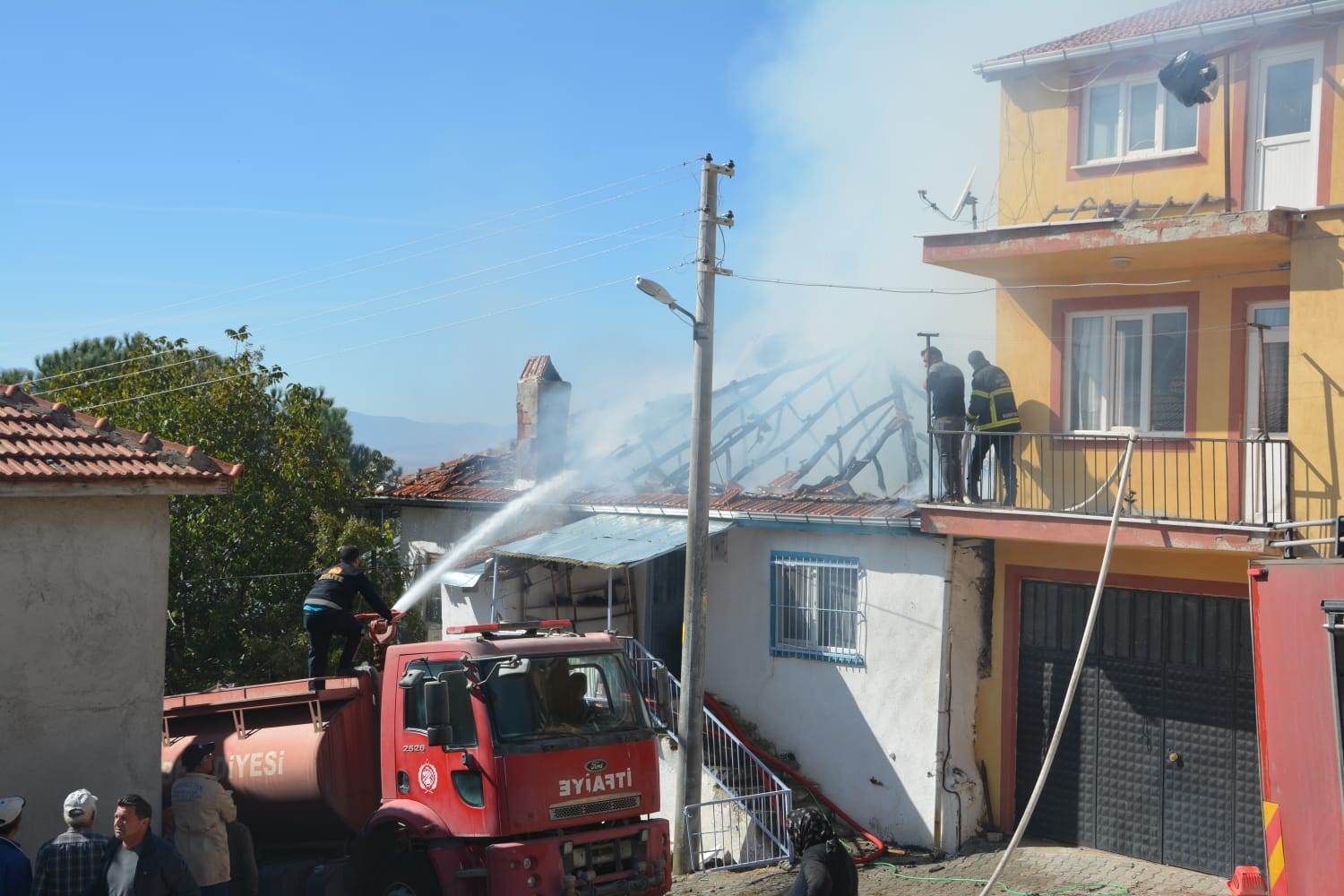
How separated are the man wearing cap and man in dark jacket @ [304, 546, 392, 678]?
285 cm

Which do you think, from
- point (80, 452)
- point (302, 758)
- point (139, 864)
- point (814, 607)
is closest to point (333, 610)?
point (302, 758)

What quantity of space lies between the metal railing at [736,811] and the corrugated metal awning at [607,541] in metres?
1.42

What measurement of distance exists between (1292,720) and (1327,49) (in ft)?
26.4

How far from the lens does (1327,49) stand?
37.9 feet

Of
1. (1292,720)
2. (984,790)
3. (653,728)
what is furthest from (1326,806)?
(984,790)

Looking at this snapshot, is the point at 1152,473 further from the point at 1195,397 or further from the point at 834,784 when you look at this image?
the point at 834,784

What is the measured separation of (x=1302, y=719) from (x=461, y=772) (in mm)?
5729

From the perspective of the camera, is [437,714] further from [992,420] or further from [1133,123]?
[1133,123]

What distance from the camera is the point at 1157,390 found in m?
12.8

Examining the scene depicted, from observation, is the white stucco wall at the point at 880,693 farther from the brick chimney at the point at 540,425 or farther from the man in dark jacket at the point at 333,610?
the man in dark jacket at the point at 333,610

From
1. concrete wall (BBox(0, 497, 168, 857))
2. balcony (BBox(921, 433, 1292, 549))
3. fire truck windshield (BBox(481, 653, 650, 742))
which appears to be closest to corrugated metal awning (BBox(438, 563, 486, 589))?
balcony (BBox(921, 433, 1292, 549))

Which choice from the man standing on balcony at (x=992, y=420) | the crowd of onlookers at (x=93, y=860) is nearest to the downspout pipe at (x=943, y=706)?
the man standing on balcony at (x=992, y=420)

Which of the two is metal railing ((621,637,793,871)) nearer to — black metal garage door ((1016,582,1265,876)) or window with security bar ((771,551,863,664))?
window with security bar ((771,551,863,664))

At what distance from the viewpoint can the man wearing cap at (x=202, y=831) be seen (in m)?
8.30
